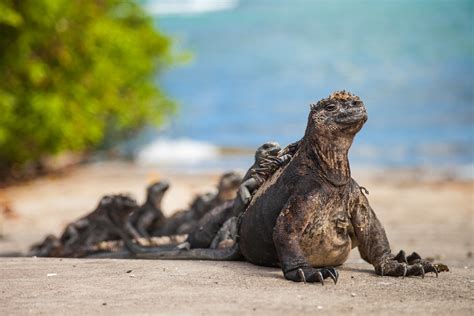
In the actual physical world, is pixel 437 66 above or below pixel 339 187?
above

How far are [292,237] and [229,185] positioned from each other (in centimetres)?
335

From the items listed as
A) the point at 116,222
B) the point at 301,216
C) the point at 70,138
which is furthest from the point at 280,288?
the point at 70,138

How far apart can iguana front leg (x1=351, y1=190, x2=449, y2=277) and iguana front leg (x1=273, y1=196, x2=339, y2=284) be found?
0.47m

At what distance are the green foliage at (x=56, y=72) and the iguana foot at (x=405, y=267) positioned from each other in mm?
11120

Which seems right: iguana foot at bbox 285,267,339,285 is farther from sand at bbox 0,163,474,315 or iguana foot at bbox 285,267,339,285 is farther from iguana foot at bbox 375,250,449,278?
iguana foot at bbox 375,250,449,278

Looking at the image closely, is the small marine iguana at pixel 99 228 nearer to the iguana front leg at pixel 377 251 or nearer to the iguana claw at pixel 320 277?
the iguana front leg at pixel 377 251

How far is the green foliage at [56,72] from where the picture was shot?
17.8 meters

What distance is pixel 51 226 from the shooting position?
14.0m

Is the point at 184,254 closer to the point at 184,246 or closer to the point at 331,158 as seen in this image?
the point at 184,246

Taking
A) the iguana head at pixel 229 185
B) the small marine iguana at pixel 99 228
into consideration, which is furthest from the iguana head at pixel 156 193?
the iguana head at pixel 229 185

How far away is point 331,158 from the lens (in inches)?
267

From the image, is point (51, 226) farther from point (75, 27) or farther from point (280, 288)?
point (280, 288)

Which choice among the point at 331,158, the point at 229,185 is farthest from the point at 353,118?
the point at 229,185

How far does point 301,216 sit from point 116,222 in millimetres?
3487
